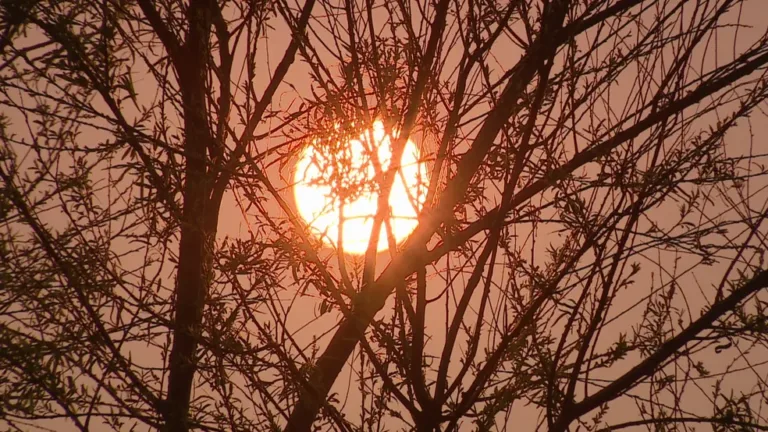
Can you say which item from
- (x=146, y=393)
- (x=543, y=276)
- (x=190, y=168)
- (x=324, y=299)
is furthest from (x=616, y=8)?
(x=146, y=393)

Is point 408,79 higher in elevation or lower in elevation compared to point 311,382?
higher

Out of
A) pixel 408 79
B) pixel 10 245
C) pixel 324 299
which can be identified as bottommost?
pixel 324 299

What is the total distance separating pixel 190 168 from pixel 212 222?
52 centimetres

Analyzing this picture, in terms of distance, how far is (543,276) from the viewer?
3.35 m

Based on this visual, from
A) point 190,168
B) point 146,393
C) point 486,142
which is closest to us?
point 146,393

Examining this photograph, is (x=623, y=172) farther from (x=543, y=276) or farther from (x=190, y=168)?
(x=190, y=168)

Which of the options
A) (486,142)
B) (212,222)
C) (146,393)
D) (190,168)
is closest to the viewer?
(146,393)

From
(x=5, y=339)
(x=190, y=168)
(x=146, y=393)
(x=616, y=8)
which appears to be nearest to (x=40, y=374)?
(x=5, y=339)

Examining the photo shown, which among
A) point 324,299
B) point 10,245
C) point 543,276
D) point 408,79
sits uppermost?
point 408,79

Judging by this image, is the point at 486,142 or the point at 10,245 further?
the point at 10,245

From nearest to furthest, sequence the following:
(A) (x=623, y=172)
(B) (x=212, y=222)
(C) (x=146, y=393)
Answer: (A) (x=623, y=172) < (C) (x=146, y=393) < (B) (x=212, y=222)

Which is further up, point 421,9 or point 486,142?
point 421,9

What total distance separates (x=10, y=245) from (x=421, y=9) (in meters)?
2.83

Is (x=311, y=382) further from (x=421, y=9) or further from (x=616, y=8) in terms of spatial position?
(x=616, y=8)
